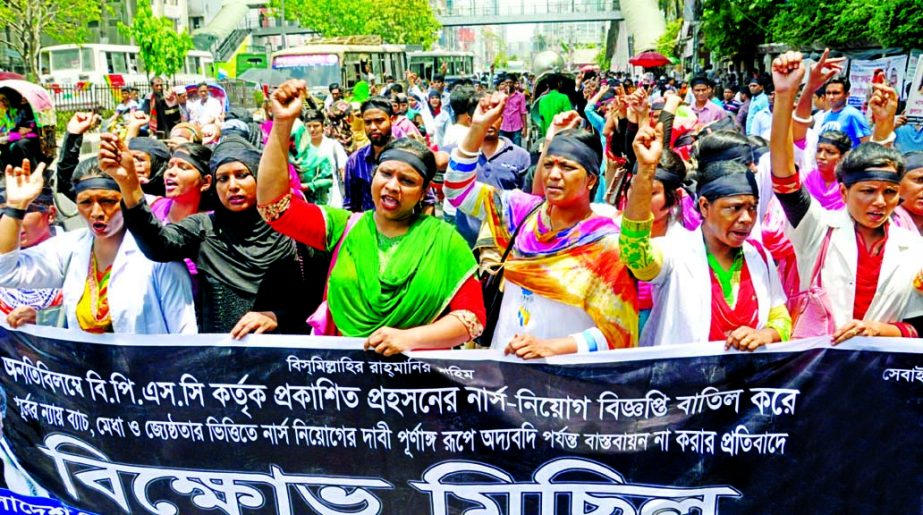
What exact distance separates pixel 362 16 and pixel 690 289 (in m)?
53.5

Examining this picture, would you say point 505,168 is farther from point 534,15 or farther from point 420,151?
point 534,15

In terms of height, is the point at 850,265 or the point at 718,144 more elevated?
the point at 718,144

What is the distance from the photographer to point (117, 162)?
277 centimetres

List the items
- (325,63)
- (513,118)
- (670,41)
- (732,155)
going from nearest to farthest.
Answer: (732,155)
(513,118)
(325,63)
(670,41)

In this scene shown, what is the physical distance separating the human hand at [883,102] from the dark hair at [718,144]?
0.64m

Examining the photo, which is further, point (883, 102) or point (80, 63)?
point (80, 63)

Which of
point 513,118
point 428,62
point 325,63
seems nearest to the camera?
point 513,118

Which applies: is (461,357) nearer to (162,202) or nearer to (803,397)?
(803,397)

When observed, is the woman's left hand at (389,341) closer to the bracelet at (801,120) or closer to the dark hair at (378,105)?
the bracelet at (801,120)

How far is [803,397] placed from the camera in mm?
2680

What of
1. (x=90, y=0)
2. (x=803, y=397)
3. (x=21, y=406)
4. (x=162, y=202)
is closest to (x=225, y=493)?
(x=21, y=406)

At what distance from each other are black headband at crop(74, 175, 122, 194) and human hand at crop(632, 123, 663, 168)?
178 cm

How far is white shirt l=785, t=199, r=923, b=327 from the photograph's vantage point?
9.73 feet

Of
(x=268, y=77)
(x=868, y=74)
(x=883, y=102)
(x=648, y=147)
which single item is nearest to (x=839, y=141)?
(x=883, y=102)
